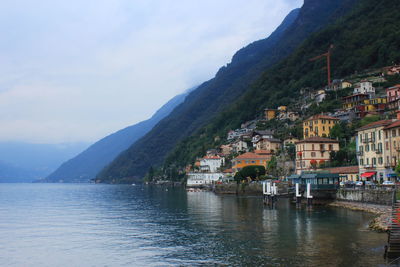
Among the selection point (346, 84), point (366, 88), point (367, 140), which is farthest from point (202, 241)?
point (346, 84)

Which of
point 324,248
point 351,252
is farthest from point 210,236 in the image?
point 351,252

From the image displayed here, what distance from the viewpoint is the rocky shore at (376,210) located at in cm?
3972

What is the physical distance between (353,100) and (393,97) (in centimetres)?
1600

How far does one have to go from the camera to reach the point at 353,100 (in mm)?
141375

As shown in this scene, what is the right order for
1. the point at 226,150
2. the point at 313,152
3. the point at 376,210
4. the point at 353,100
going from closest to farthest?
the point at 376,210
the point at 313,152
the point at 353,100
the point at 226,150

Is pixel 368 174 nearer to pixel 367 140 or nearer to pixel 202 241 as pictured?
pixel 367 140

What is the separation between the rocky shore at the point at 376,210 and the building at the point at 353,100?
252 feet

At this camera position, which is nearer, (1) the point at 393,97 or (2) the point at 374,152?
(2) the point at 374,152

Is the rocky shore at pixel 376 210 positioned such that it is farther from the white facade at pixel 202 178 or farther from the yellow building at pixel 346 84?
the yellow building at pixel 346 84

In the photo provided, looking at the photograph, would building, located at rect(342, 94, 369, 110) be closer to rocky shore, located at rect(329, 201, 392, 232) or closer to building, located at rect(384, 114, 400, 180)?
building, located at rect(384, 114, 400, 180)

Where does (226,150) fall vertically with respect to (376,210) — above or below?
above

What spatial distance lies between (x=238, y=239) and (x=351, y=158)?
66003mm

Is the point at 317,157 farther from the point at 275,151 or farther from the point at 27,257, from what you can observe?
the point at 27,257

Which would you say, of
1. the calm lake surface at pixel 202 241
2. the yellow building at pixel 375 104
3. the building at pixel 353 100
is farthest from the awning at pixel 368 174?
the building at pixel 353 100
